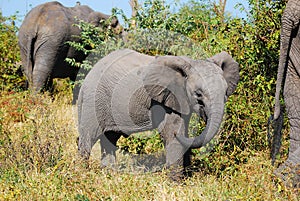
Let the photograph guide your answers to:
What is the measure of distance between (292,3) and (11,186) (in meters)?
2.54

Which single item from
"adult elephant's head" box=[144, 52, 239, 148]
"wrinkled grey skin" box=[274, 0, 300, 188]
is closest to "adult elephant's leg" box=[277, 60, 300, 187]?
"wrinkled grey skin" box=[274, 0, 300, 188]

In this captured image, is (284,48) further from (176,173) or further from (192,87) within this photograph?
(176,173)

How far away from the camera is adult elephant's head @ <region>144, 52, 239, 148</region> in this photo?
4219 mm

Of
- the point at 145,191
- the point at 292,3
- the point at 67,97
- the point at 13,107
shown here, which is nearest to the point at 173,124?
the point at 145,191

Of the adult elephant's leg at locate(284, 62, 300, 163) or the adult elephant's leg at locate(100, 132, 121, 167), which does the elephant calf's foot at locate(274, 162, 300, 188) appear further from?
the adult elephant's leg at locate(100, 132, 121, 167)

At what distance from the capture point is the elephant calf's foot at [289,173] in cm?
396

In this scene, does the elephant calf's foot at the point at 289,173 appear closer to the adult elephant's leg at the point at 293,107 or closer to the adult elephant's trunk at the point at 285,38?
the adult elephant's leg at the point at 293,107

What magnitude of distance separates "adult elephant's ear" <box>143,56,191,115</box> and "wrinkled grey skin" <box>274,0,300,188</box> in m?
0.76

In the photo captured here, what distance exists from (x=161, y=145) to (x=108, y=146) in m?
0.81

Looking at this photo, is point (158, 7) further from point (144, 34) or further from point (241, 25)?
point (241, 25)

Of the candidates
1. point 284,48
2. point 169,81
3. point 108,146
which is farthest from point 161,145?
point 284,48

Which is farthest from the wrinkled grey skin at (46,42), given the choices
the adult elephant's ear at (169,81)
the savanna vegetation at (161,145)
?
the adult elephant's ear at (169,81)

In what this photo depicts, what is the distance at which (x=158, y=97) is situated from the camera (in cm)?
457

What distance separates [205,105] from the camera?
4277 mm
